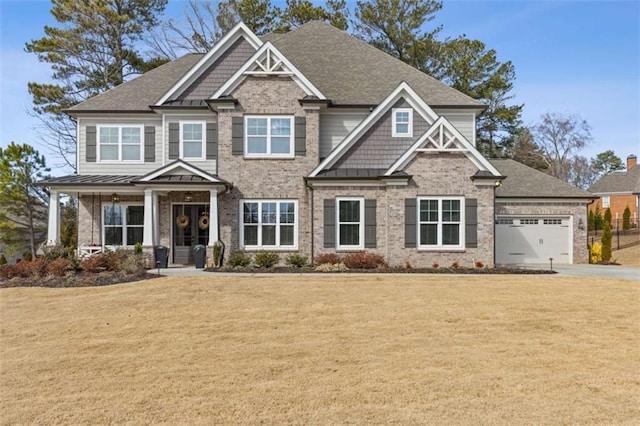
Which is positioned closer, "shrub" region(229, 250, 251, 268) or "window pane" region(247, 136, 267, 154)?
"shrub" region(229, 250, 251, 268)

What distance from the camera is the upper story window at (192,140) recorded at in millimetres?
20516

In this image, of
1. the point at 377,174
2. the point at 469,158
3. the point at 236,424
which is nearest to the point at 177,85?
the point at 377,174

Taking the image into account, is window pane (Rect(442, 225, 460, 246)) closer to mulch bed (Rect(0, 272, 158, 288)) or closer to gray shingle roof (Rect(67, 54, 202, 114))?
mulch bed (Rect(0, 272, 158, 288))

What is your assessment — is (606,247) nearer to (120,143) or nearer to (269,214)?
(269,214)

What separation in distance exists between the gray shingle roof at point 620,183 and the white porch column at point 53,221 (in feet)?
150

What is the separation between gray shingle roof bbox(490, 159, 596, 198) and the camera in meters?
23.0

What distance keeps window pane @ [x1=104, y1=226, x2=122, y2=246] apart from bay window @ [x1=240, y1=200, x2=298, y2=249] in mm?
A: 5279

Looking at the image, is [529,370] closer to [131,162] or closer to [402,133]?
[402,133]

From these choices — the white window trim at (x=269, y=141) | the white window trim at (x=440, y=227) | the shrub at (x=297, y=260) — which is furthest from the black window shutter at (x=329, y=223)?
the white window trim at (x=440, y=227)

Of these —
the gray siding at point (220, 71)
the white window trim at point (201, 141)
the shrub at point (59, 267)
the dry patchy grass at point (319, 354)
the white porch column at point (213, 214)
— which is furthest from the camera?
the gray siding at point (220, 71)

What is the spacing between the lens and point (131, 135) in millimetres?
21203

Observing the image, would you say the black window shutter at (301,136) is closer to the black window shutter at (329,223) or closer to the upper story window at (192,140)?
the black window shutter at (329,223)

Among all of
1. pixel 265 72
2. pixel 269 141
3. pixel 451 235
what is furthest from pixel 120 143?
pixel 451 235

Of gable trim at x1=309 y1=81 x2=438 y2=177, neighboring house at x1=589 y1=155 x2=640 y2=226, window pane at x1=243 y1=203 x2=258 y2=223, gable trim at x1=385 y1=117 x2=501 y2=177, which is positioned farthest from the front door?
neighboring house at x1=589 y1=155 x2=640 y2=226
